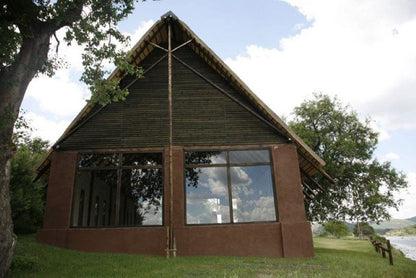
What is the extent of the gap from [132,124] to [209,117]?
9.64 ft

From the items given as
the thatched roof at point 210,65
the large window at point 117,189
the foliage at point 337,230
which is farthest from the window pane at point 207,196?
the foliage at point 337,230

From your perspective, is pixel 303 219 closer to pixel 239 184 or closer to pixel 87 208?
pixel 239 184

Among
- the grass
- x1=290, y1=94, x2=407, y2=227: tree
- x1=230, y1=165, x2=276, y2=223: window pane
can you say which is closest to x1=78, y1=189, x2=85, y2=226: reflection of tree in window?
the grass

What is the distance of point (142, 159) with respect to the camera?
11.1 metres

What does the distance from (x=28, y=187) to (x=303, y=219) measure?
39.0ft

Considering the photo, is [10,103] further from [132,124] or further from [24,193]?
[24,193]

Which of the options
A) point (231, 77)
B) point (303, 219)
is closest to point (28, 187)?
point (231, 77)

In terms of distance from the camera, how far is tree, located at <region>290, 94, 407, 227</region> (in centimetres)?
1836

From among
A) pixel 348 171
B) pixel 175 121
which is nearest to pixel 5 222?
pixel 175 121

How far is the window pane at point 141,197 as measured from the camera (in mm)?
10461

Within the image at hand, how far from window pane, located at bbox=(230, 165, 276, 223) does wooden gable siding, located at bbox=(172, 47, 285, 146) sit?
1122 mm

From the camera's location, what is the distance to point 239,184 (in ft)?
35.9

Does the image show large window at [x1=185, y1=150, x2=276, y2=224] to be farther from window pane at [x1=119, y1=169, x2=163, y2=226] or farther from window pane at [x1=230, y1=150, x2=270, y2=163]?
window pane at [x1=119, y1=169, x2=163, y2=226]

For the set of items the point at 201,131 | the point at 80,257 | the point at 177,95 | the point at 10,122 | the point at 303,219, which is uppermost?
the point at 177,95
